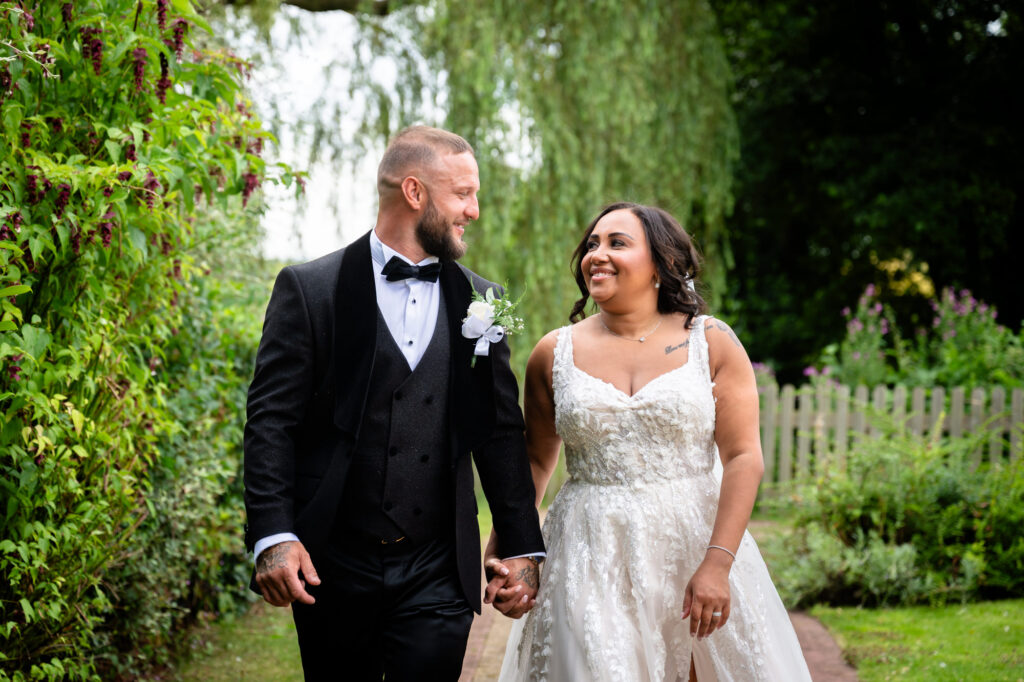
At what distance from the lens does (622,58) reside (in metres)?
11.1

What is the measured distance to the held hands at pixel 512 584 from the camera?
114 inches

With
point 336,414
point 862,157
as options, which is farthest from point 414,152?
point 862,157

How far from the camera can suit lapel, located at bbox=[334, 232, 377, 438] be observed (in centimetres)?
273

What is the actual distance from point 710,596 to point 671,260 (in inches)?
41.4

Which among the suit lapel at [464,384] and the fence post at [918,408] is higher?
the suit lapel at [464,384]

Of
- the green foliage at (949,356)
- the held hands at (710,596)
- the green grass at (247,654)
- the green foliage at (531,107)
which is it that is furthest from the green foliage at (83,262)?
the green foliage at (949,356)

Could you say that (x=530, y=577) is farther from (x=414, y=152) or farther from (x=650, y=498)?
(x=414, y=152)

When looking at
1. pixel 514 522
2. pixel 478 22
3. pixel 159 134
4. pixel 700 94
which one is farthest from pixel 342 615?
pixel 700 94

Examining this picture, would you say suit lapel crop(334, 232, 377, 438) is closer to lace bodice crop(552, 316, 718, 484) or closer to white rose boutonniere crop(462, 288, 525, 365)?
white rose boutonniere crop(462, 288, 525, 365)

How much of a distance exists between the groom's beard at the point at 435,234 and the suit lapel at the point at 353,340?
7.2 inches

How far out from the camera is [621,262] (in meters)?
3.15

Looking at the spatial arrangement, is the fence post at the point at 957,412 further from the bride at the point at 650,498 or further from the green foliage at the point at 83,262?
the green foliage at the point at 83,262

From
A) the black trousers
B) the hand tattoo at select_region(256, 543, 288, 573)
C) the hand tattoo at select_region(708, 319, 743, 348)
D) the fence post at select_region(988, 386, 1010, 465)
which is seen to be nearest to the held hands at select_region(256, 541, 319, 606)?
the hand tattoo at select_region(256, 543, 288, 573)

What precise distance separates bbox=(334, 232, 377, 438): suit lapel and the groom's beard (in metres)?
0.18
